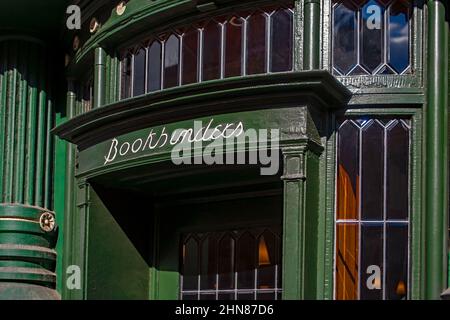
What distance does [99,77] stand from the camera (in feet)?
39.3

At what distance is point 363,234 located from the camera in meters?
9.96

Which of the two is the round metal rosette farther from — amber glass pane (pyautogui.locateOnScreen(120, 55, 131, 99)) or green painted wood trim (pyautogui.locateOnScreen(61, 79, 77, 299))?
amber glass pane (pyautogui.locateOnScreen(120, 55, 131, 99))

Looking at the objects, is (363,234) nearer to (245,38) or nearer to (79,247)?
(245,38)

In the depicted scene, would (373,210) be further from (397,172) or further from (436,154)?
(436,154)

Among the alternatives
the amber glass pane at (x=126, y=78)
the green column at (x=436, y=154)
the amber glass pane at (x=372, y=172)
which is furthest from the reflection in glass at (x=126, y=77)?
the green column at (x=436, y=154)

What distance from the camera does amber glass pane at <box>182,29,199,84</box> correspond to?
1108 cm

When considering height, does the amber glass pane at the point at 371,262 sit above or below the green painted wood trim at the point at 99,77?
below

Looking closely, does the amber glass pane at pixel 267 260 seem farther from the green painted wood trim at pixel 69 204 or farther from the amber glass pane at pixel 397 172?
the green painted wood trim at pixel 69 204

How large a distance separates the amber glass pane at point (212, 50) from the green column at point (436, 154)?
2.15m

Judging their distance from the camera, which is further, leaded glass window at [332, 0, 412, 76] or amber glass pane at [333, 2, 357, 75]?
amber glass pane at [333, 2, 357, 75]

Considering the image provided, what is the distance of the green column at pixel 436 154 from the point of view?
9672mm

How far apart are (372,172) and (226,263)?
7.34 ft

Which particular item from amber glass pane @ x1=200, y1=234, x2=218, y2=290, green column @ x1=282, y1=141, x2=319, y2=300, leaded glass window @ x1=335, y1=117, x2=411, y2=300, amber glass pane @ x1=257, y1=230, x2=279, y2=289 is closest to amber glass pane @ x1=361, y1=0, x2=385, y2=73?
leaded glass window @ x1=335, y1=117, x2=411, y2=300

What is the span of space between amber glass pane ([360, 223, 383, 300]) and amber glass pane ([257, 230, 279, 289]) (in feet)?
4.61
